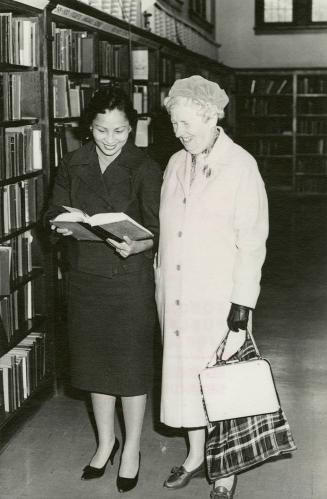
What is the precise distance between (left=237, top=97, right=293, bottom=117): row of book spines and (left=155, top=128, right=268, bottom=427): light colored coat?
11981 millimetres

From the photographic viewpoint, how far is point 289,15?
15.4 m

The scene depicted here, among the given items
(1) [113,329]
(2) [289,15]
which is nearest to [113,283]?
(1) [113,329]

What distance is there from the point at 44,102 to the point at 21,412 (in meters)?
1.71

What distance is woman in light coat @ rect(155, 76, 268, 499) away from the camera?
10.1ft

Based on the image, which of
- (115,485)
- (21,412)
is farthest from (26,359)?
(115,485)

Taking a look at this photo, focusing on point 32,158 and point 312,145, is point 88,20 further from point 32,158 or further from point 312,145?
point 312,145

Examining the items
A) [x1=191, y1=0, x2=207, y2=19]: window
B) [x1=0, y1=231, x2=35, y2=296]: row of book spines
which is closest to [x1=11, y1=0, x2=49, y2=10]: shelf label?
[x1=0, y1=231, x2=35, y2=296]: row of book spines

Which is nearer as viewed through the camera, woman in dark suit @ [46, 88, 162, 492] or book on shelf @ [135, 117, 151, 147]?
woman in dark suit @ [46, 88, 162, 492]

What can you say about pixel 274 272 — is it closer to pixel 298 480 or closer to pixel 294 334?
pixel 294 334

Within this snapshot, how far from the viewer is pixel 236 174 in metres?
3.09

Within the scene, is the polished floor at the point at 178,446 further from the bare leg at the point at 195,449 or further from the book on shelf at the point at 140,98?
the book on shelf at the point at 140,98

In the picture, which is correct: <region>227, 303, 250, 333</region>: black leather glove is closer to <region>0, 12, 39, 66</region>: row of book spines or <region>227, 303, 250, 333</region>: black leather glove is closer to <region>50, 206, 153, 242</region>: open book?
<region>50, 206, 153, 242</region>: open book

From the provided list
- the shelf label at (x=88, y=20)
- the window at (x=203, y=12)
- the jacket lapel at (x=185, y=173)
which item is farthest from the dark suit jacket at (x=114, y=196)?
the window at (x=203, y=12)

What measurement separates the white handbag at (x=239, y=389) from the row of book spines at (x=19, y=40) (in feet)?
6.66
